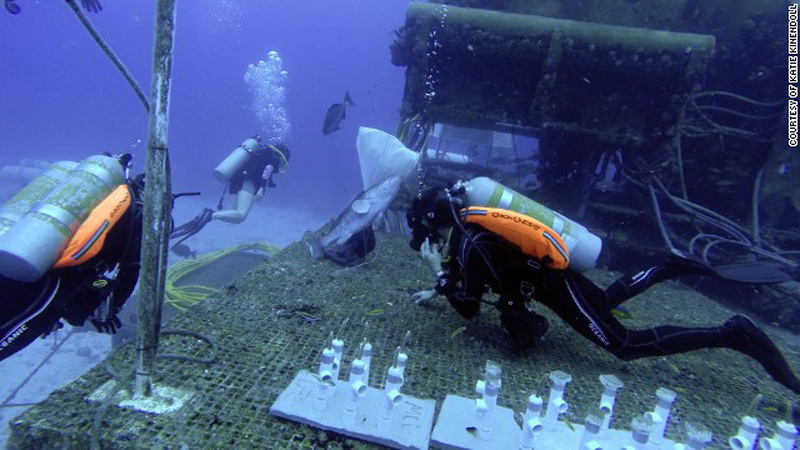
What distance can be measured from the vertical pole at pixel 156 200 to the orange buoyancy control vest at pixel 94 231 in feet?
3.23

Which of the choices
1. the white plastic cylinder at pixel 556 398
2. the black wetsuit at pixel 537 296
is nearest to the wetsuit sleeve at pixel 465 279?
the black wetsuit at pixel 537 296

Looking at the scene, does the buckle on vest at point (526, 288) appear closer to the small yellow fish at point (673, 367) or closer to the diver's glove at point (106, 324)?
the small yellow fish at point (673, 367)

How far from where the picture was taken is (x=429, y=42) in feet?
24.3

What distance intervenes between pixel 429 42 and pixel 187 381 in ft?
21.6

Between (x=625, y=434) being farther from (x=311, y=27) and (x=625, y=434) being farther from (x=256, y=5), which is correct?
(x=256, y=5)

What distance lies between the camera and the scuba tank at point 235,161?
31.9ft

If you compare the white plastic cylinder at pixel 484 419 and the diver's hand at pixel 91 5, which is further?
the diver's hand at pixel 91 5

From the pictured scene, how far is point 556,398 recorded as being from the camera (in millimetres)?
2518

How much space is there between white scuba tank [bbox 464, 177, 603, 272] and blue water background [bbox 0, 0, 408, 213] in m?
46.0

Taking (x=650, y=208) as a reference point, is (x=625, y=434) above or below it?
below

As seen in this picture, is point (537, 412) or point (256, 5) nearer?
point (537, 412)

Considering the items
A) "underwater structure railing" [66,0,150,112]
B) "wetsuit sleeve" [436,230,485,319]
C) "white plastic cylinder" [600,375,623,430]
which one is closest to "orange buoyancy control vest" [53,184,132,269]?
"underwater structure railing" [66,0,150,112]

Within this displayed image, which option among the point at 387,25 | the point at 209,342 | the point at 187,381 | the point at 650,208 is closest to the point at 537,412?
the point at 187,381

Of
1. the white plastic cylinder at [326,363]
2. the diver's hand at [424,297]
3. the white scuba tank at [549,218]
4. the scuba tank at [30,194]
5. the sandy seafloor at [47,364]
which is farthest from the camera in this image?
the sandy seafloor at [47,364]
